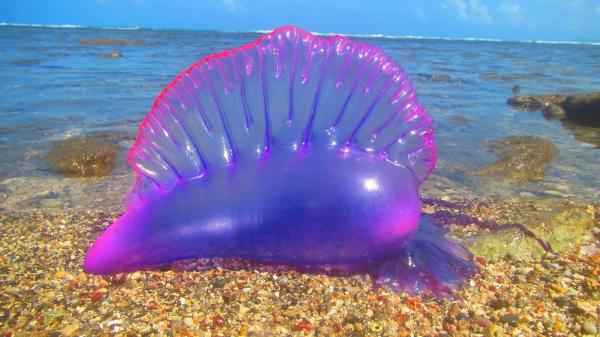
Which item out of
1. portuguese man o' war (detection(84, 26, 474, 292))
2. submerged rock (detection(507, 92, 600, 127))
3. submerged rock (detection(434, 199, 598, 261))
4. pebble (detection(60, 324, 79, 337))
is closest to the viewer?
pebble (detection(60, 324, 79, 337))

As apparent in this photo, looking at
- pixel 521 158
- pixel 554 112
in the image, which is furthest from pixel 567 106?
pixel 521 158

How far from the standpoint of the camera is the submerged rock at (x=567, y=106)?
6.84 m

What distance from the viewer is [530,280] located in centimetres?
211

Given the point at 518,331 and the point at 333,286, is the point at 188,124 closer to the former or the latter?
the point at 333,286

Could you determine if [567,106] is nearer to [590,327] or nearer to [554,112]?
[554,112]

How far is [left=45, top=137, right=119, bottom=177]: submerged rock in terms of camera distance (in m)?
3.91

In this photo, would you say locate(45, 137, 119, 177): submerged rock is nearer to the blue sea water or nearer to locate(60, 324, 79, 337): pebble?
the blue sea water

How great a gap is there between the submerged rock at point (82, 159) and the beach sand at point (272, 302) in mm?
1734

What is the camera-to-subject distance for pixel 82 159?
13.2ft

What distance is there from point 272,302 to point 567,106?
7352 millimetres

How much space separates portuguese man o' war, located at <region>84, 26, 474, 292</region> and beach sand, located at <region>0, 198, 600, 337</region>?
137mm

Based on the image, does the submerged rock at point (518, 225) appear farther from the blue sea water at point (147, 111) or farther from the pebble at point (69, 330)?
the pebble at point (69, 330)

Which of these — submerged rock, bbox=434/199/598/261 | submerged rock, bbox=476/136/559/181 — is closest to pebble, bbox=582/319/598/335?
submerged rock, bbox=434/199/598/261

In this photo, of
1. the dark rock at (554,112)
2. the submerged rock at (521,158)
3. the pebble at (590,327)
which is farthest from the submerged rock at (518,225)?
the dark rock at (554,112)
